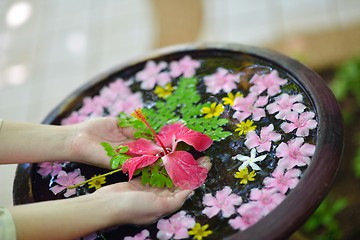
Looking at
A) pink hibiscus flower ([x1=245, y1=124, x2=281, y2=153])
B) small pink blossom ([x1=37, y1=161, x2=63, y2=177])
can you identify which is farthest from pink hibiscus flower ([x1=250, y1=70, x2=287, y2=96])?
small pink blossom ([x1=37, y1=161, x2=63, y2=177])

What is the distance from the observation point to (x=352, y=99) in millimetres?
2365

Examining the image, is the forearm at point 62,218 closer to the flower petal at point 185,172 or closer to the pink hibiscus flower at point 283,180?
the flower petal at point 185,172

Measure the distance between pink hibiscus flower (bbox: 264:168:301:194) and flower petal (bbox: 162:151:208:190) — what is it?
6.0 inches

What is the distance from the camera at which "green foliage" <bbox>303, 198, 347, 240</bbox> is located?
74.9 inches

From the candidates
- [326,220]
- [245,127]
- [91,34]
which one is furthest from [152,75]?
[91,34]

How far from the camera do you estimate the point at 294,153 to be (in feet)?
3.70

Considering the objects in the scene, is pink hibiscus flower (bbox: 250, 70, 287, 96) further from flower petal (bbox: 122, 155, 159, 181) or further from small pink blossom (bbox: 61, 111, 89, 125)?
small pink blossom (bbox: 61, 111, 89, 125)

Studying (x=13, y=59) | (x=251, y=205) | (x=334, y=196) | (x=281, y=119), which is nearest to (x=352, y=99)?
(x=334, y=196)

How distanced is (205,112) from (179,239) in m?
0.38

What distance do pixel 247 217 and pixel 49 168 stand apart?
1.85ft

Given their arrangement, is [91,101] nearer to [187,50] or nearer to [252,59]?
[187,50]

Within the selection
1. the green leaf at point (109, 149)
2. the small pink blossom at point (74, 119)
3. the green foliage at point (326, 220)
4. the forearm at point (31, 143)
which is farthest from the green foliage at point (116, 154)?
the green foliage at point (326, 220)

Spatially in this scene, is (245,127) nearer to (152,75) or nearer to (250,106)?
(250,106)

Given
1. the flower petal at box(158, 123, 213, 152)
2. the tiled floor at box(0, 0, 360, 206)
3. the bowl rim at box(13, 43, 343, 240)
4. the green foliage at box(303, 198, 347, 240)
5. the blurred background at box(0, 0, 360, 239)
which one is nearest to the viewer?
the bowl rim at box(13, 43, 343, 240)
